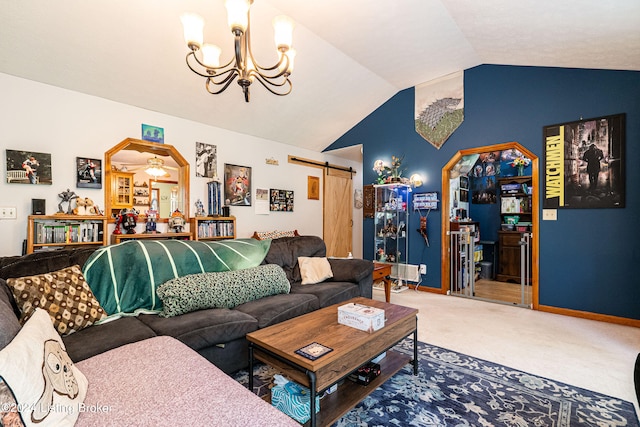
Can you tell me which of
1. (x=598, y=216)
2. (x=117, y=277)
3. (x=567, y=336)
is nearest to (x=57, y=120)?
(x=117, y=277)

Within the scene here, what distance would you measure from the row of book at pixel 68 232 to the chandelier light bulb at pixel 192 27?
2.53 metres

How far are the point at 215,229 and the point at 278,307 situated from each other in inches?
95.7

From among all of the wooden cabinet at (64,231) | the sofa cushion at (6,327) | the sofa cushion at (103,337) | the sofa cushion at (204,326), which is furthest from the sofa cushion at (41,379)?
the wooden cabinet at (64,231)

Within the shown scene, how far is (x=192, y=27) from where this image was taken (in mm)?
2061

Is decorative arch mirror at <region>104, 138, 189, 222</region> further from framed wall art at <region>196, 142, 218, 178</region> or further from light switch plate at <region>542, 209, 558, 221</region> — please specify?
light switch plate at <region>542, 209, 558, 221</region>

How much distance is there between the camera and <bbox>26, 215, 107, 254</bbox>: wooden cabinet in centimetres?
304

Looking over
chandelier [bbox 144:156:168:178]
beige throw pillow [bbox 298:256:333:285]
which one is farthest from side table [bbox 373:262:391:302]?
chandelier [bbox 144:156:168:178]

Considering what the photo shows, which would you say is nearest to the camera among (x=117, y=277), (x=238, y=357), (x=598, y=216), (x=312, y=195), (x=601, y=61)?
(x=238, y=357)

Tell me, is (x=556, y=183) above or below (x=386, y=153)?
below

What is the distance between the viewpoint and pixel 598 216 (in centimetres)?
343

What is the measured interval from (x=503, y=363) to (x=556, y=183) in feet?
8.29

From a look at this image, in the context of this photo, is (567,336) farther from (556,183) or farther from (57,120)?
(57,120)

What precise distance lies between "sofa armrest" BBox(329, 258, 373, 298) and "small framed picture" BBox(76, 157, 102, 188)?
2989 mm

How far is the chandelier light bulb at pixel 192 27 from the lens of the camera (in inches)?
80.9
